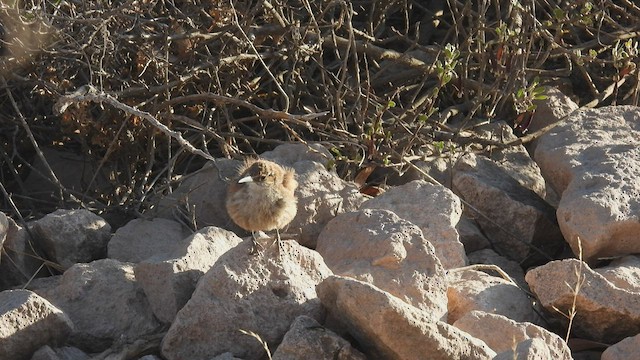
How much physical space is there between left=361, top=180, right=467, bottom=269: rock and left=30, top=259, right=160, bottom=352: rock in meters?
1.61

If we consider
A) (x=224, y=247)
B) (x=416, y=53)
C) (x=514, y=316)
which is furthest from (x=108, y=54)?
(x=514, y=316)

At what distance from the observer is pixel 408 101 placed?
7.98 meters

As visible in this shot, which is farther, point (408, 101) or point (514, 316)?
point (408, 101)

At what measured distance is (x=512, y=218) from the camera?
6.75 metres

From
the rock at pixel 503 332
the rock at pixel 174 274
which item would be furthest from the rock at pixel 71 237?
the rock at pixel 503 332

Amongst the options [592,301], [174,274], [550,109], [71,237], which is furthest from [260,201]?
[550,109]

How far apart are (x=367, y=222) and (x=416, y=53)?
2648mm

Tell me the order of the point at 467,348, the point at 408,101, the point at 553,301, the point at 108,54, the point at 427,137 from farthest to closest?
1. the point at 408,101
2. the point at 427,137
3. the point at 108,54
4. the point at 553,301
5. the point at 467,348

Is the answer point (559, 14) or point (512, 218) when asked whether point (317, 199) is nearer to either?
point (512, 218)

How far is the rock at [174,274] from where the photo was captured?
5.27 meters

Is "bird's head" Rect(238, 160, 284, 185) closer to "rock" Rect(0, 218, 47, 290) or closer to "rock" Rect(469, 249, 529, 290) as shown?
"rock" Rect(0, 218, 47, 290)

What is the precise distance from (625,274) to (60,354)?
2841 millimetres

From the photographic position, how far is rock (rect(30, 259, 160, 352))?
5.29 meters

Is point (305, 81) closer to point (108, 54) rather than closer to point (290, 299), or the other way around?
point (108, 54)
